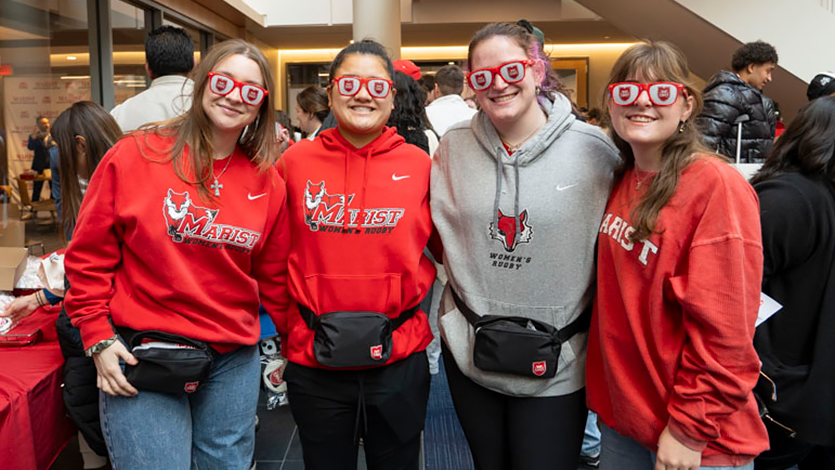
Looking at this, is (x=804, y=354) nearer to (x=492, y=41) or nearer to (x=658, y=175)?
(x=658, y=175)

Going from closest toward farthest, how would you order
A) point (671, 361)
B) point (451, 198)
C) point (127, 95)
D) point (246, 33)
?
point (671, 361), point (451, 198), point (127, 95), point (246, 33)

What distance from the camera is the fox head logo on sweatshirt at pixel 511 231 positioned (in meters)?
1.55

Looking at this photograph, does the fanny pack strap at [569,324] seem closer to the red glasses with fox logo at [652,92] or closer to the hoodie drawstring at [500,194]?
the hoodie drawstring at [500,194]

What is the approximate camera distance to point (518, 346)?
1.51 metres

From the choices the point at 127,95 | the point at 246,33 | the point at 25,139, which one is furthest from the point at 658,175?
the point at 246,33

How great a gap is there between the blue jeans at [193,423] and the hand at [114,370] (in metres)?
0.03

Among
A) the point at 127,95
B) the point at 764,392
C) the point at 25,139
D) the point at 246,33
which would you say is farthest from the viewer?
the point at 246,33

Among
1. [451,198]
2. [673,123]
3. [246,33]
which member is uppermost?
[246,33]

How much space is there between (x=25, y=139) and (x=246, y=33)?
6.63 meters

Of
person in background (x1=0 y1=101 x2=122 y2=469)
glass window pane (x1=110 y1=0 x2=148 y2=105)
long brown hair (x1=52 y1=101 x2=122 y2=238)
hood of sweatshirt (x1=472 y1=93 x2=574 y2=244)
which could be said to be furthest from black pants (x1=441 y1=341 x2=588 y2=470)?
glass window pane (x1=110 y1=0 x2=148 y2=105)

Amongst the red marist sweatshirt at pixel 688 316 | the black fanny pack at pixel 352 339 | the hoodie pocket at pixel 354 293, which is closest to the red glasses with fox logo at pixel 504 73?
the red marist sweatshirt at pixel 688 316

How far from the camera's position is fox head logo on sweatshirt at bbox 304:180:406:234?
165cm

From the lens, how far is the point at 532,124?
1629 millimetres

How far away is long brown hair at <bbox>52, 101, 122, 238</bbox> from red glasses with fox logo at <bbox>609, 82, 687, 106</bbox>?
2001 mm
